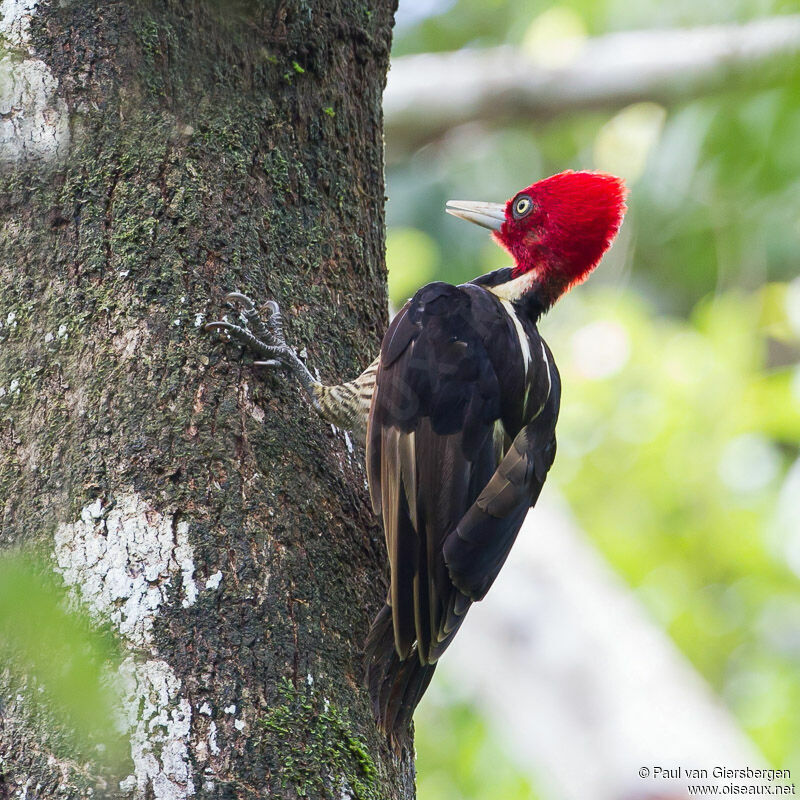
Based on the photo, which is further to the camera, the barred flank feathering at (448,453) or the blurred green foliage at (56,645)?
the barred flank feathering at (448,453)

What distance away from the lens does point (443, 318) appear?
3.04 meters

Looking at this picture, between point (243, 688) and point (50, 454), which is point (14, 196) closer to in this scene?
point (50, 454)

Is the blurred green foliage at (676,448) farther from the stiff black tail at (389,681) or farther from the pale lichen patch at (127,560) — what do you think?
the pale lichen patch at (127,560)

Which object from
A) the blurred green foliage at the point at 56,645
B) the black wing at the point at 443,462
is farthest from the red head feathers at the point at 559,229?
the blurred green foliage at the point at 56,645

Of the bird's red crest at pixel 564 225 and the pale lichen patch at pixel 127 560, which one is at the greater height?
the bird's red crest at pixel 564 225

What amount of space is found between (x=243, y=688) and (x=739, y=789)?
122 inches

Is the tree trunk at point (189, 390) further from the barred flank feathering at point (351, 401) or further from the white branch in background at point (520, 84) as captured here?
the white branch in background at point (520, 84)

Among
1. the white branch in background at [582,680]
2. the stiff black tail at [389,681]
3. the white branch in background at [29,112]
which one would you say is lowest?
the white branch in background at [582,680]

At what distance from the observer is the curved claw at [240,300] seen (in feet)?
7.94

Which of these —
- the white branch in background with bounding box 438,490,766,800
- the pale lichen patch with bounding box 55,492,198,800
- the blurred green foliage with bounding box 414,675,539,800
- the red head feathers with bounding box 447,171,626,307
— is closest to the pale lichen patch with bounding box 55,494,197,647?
the pale lichen patch with bounding box 55,492,198,800

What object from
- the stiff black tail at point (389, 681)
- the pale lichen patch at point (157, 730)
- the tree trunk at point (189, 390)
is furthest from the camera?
the stiff black tail at point (389, 681)

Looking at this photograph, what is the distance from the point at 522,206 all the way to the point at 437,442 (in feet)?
4.02

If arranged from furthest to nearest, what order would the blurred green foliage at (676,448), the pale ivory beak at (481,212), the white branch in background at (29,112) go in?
the blurred green foliage at (676,448) < the pale ivory beak at (481,212) < the white branch in background at (29,112)

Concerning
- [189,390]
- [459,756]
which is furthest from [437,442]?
A: [459,756]
